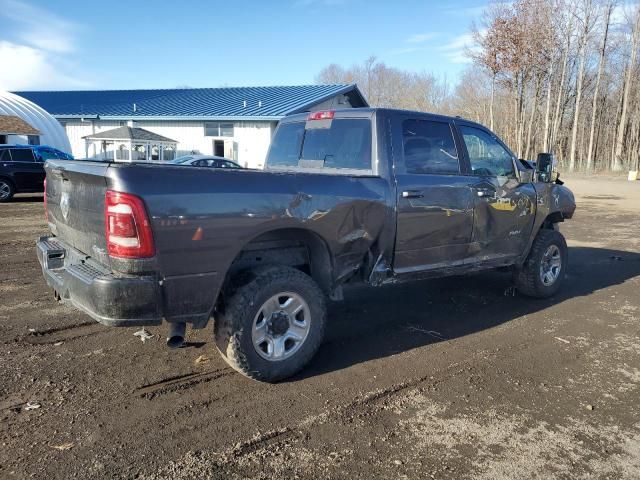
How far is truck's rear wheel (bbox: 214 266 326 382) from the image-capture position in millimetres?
3627

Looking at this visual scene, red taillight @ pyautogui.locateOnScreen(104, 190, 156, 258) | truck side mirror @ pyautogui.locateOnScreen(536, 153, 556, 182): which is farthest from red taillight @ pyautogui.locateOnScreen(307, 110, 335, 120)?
truck side mirror @ pyautogui.locateOnScreen(536, 153, 556, 182)

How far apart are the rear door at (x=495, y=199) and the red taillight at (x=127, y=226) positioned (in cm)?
328

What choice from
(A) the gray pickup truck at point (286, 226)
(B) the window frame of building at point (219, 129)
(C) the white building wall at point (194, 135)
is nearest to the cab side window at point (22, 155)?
→ (A) the gray pickup truck at point (286, 226)

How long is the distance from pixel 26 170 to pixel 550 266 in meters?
15.6

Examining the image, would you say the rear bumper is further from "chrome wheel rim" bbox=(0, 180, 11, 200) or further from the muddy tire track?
"chrome wheel rim" bbox=(0, 180, 11, 200)

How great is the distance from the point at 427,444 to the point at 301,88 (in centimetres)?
3494

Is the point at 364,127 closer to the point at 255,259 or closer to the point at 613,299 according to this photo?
the point at 255,259

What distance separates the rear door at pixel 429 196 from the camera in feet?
14.9

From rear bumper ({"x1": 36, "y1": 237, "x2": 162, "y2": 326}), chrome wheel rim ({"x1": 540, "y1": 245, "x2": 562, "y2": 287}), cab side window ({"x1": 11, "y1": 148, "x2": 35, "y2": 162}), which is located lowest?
chrome wheel rim ({"x1": 540, "y1": 245, "x2": 562, "y2": 287})

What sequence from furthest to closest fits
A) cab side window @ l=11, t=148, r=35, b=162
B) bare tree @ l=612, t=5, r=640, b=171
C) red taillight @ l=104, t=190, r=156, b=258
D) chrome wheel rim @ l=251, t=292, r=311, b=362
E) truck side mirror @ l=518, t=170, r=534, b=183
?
bare tree @ l=612, t=5, r=640, b=171 → cab side window @ l=11, t=148, r=35, b=162 → truck side mirror @ l=518, t=170, r=534, b=183 → chrome wheel rim @ l=251, t=292, r=311, b=362 → red taillight @ l=104, t=190, r=156, b=258

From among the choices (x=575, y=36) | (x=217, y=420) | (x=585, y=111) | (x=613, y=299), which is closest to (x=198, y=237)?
(x=217, y=420)

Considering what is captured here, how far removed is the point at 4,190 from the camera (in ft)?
52.2

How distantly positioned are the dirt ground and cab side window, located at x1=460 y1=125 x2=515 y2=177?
5.09 ft

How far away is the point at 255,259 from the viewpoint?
3.95m
